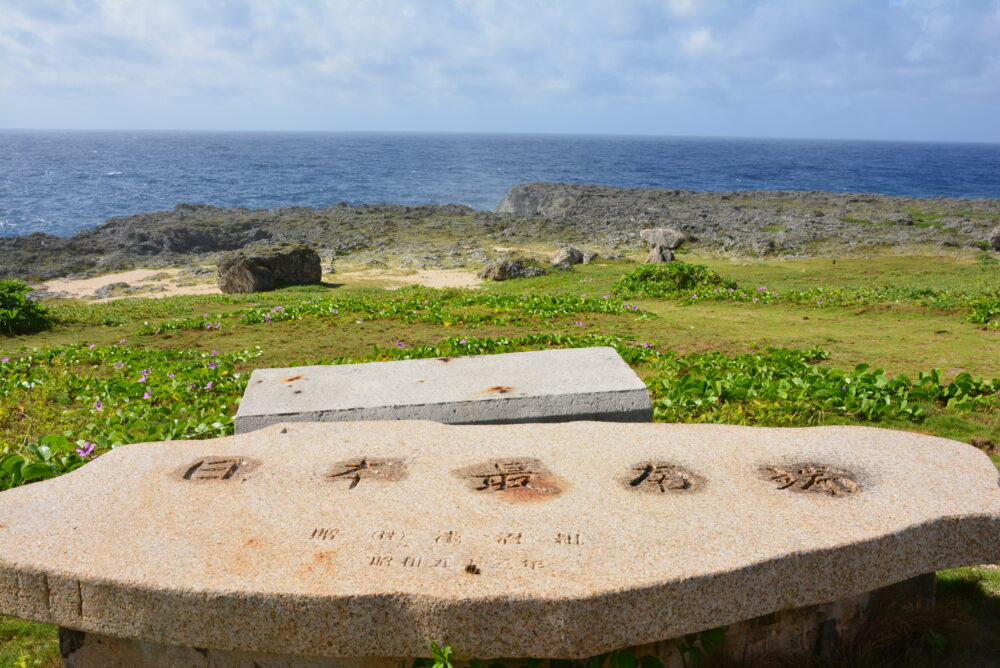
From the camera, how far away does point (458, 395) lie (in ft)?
19.5

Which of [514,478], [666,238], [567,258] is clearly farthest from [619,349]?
[666,238]

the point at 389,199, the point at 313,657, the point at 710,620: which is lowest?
Result: the point at 389,199

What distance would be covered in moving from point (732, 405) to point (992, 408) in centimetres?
246

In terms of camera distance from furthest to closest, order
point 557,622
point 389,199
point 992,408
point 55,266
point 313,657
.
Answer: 1. point 389,199
2. point 55,266
3. point 992,408
4. point 313,657
5. point 557,622

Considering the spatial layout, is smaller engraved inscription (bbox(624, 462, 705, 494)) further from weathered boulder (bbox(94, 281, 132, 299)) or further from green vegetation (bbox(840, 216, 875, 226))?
green vegetation (bbox(840, 216, 875, 226))

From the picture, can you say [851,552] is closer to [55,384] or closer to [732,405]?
[732,405]

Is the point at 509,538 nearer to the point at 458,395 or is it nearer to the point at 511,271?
the point at 458,395

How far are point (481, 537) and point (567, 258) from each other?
24.1 m

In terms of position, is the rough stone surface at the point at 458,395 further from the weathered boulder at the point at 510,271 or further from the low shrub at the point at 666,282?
the weathered boulder at the point at 510,271

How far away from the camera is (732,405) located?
7.27 meters

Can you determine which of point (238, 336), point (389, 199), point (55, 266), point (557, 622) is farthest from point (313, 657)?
point (389, 199)

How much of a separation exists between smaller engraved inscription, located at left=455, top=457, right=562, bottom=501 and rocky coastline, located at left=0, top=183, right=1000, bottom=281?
2545cm

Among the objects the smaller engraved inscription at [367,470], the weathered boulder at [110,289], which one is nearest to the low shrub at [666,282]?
the smaller engraved inscription at [367,470]

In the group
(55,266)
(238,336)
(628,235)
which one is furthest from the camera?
(628,235)
